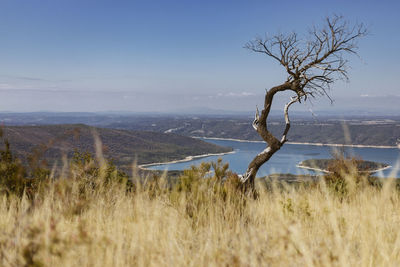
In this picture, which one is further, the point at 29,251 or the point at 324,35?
the point at 324,35

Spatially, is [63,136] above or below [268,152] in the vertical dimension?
above

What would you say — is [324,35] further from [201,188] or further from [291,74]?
[201,188]

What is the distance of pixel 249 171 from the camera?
7930 mm

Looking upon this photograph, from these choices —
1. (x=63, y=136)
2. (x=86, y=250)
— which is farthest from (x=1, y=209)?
(x=86, y=250)

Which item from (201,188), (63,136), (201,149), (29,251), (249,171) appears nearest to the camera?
(29,251)

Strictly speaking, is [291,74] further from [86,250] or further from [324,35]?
[86,250]

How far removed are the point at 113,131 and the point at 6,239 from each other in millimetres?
164118

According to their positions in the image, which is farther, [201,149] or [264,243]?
[201,149]

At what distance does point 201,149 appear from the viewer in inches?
6836

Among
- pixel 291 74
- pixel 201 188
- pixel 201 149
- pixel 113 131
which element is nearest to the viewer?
pixel 201 188

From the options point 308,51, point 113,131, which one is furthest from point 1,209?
point 113,131

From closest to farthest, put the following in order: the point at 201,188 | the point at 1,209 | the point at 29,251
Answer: the point at 29,251 < the point at 1,209 < the point at 201,188

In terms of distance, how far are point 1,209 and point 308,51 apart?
7.27 meters

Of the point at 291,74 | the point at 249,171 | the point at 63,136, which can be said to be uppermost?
the point at 291,74
